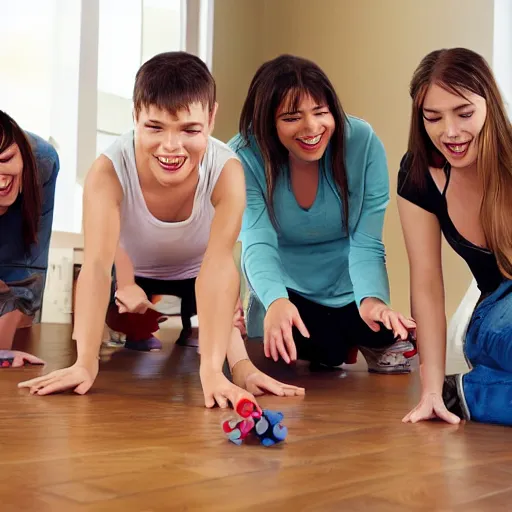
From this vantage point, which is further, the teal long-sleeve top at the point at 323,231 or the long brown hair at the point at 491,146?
the teal long-sleeve top at the point at 323,231

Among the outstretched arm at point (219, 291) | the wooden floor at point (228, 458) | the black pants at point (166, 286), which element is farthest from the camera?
the black pants at point (166, 286)

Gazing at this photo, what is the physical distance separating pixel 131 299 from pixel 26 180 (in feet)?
1.25

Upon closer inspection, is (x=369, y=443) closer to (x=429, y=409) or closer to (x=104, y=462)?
(x=429, y=409)

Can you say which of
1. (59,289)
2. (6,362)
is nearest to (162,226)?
(6,362)

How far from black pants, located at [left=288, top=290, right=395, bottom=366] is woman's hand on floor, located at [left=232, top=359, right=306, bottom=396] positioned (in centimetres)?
47

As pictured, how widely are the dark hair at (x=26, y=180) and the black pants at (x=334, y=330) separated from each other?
26.4 inches

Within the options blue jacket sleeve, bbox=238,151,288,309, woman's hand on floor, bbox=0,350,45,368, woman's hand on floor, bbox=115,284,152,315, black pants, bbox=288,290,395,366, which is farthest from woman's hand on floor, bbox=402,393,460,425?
woman's hand on floor, bbox=0,350,45,368

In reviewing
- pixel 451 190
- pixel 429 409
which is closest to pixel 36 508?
pixel 429 409

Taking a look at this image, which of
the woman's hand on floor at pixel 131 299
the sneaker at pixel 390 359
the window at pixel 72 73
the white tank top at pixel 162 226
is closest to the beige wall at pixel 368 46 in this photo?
the window at pixel 72 73

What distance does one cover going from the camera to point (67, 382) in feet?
5.02

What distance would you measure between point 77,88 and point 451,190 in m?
2.53

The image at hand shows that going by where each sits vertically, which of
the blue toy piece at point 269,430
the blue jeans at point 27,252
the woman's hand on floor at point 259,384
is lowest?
the woman's hand on floor at point 259,384

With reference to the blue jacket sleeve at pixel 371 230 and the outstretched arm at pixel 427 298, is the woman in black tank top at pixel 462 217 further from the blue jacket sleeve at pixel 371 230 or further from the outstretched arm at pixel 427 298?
the blue jacket sleeve at pixel 371 230

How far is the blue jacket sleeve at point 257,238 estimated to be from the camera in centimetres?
183
